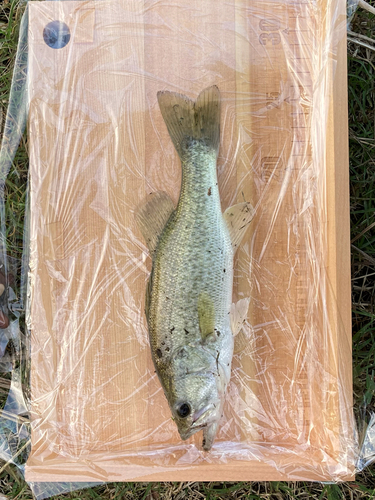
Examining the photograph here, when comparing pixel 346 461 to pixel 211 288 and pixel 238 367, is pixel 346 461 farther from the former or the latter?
pixel 211 288

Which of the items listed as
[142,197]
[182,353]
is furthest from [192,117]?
[182,353]

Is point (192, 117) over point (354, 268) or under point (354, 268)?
over

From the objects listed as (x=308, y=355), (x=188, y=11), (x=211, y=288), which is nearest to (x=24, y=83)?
(x=188, y=11)

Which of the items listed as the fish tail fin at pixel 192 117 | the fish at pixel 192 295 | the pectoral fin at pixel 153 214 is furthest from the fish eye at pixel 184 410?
the fish tail fin at pixel 192 117

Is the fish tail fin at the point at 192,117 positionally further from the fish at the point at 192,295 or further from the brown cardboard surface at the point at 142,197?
the brown cardboard surface at the point at 142,197

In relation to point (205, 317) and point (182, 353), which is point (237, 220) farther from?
point (182, 353)

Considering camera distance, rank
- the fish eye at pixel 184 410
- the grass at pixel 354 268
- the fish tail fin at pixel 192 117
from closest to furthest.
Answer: the fish eye at pixel 184 410 < the fish tail fin at pixel 192 117 < the grass at pixel 354 268
